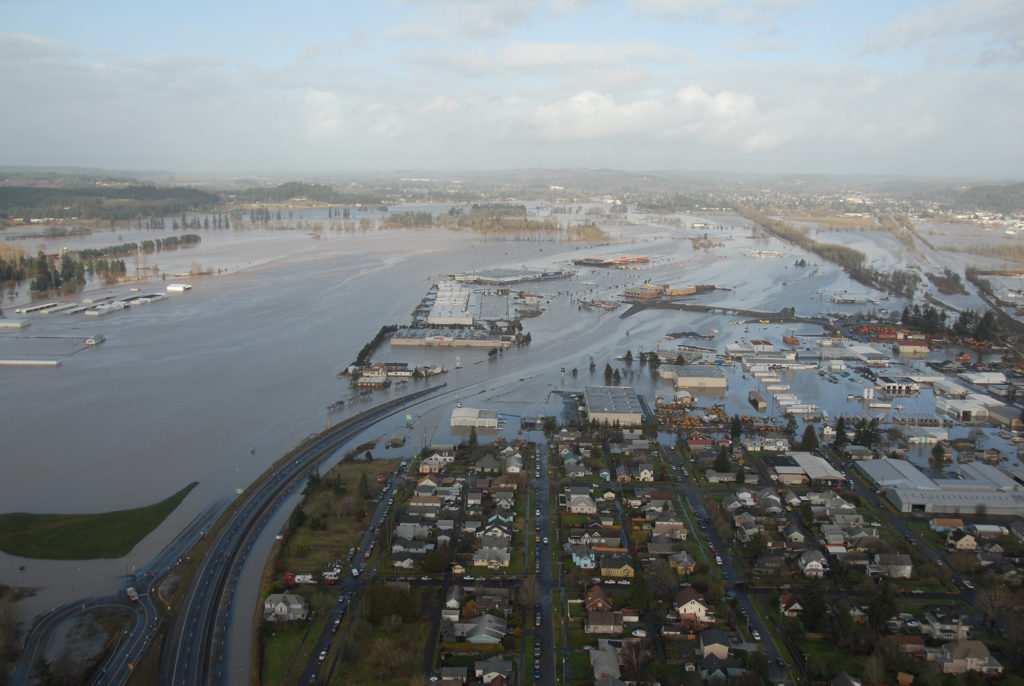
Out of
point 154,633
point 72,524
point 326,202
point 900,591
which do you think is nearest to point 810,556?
point 900,591

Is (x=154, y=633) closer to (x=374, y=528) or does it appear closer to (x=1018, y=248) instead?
(x=374, y=528)

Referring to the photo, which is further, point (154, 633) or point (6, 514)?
point (6, 514)

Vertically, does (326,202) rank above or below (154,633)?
above

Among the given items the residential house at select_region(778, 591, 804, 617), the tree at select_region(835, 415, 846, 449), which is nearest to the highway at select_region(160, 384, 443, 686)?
the residential house at select_region(778, 591, 804, 617)

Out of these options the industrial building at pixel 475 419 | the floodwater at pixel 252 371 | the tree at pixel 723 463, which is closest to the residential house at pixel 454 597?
the floodwater at pixel 252 371

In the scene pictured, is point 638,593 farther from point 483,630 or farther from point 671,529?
point 671,529

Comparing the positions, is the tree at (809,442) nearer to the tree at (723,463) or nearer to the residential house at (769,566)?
the tree at (723,463)

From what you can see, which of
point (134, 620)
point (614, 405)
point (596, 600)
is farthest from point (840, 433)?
point (134, 620)

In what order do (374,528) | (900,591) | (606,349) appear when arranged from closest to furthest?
(900,591) → (374,528) → (606,349)
